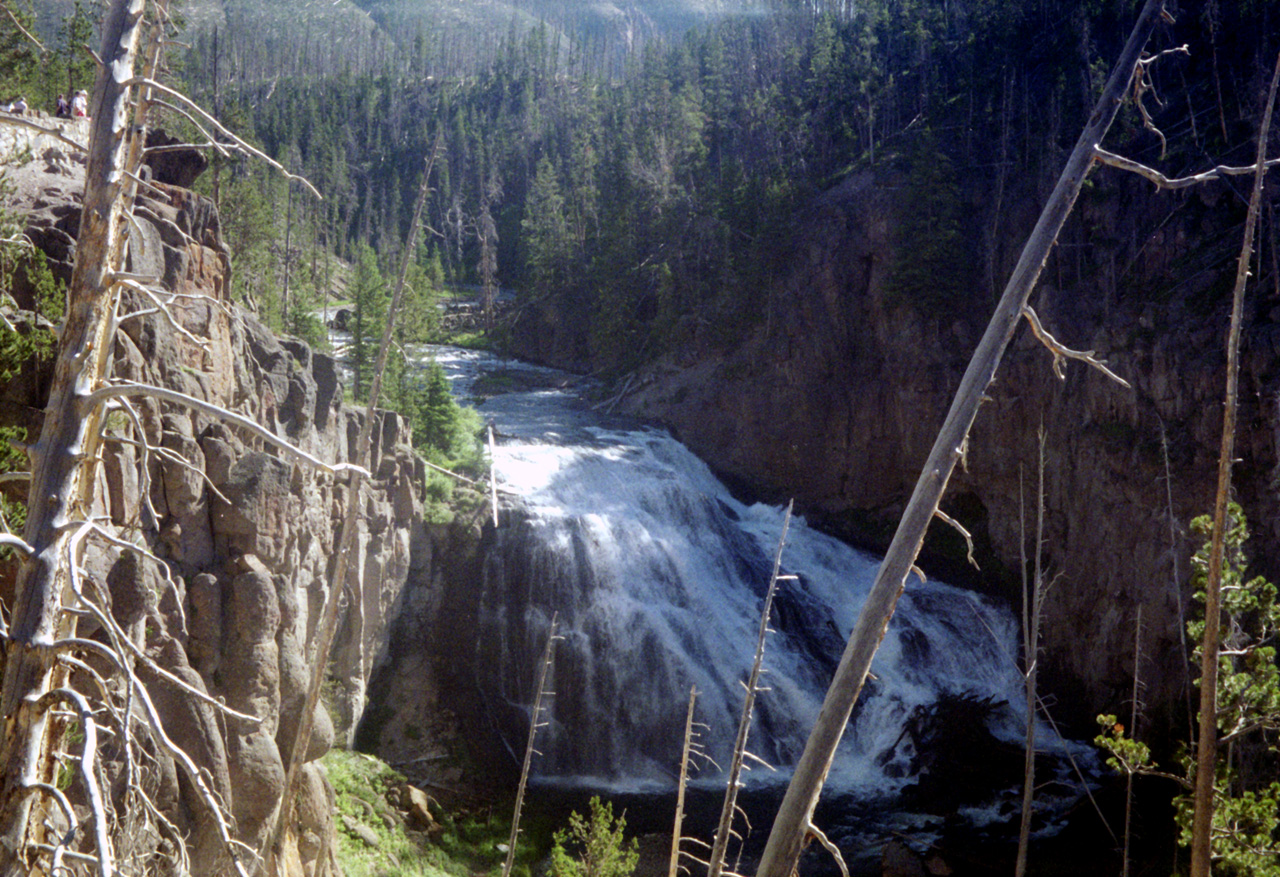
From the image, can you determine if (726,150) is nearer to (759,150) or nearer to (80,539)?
(759,150)

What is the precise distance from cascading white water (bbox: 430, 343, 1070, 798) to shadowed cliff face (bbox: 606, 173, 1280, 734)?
3769 mm

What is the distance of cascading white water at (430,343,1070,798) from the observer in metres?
28.5

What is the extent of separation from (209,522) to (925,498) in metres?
14.6

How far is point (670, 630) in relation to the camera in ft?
99.3

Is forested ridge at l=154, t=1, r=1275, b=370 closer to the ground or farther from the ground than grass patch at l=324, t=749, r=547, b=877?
farther from the ground

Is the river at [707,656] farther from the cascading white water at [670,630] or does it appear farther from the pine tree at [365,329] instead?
the pine tree at [365,329]

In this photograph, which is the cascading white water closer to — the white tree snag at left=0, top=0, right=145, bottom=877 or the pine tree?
the pine tree


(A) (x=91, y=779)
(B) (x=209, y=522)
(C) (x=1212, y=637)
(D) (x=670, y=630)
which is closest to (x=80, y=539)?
(A) (x=91, y=779)

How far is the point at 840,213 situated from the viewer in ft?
149

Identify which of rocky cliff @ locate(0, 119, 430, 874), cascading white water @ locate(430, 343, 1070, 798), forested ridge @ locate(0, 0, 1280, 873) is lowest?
cascading white water @ locate(430, 343, 1070, 798)

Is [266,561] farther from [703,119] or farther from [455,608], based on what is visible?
[703,119]

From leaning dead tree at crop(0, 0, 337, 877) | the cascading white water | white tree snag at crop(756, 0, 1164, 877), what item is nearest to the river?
the cascading white water

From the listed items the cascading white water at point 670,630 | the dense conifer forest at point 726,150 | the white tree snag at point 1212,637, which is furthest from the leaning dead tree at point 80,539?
the cascading white water at point 670,630

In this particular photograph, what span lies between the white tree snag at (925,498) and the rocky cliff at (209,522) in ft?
29.2
